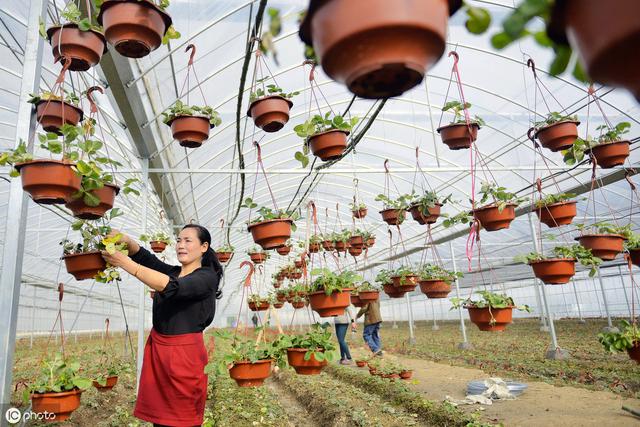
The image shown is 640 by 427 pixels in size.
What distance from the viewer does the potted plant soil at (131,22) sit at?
238 cm

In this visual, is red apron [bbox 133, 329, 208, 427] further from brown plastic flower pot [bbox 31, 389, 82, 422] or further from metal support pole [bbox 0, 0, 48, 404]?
brown plastic flower pot [bbox 31, 389, 82, 422]

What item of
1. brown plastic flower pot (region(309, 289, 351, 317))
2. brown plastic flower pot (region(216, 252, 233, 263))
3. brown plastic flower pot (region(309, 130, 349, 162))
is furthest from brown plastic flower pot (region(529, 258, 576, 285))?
brown plastic flower pot (region(216, 252, 233, 263))

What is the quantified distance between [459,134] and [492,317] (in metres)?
1.93

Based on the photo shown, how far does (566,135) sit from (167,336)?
4.27 meters

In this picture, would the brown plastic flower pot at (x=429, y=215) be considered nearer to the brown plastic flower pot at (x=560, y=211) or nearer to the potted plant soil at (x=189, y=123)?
the brown plastic flower pot at (x=560, y=211)

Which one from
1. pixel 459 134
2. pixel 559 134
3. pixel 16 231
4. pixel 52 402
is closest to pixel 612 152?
pixel 559 134

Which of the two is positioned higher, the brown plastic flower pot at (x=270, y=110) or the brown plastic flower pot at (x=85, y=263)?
the brown plastic flower pot at (x=270, y=110)

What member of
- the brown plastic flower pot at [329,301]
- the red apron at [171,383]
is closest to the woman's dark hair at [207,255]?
the red apron at [171,383]

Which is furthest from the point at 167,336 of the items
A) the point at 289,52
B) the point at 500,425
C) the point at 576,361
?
the point at 576,361

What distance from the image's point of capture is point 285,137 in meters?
10.4

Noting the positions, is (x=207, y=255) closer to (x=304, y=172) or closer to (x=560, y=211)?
(x=304, y=172)

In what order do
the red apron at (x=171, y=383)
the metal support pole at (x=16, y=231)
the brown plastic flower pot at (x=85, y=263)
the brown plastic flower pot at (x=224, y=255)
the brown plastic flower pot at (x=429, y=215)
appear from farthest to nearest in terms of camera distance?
the brown plastic flower pot at (x=224, y=255)
the brown plastic flower pot at (x=429, y=215)
the brown plastic flower pot at (x=85, y=263)
the red apron at (x=171, y=383)
the metal support pole at (x=16, y=231)

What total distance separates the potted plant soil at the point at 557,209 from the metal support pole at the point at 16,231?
15.8 ft

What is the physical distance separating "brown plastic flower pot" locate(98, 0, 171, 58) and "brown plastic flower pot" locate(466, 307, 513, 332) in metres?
3.75
